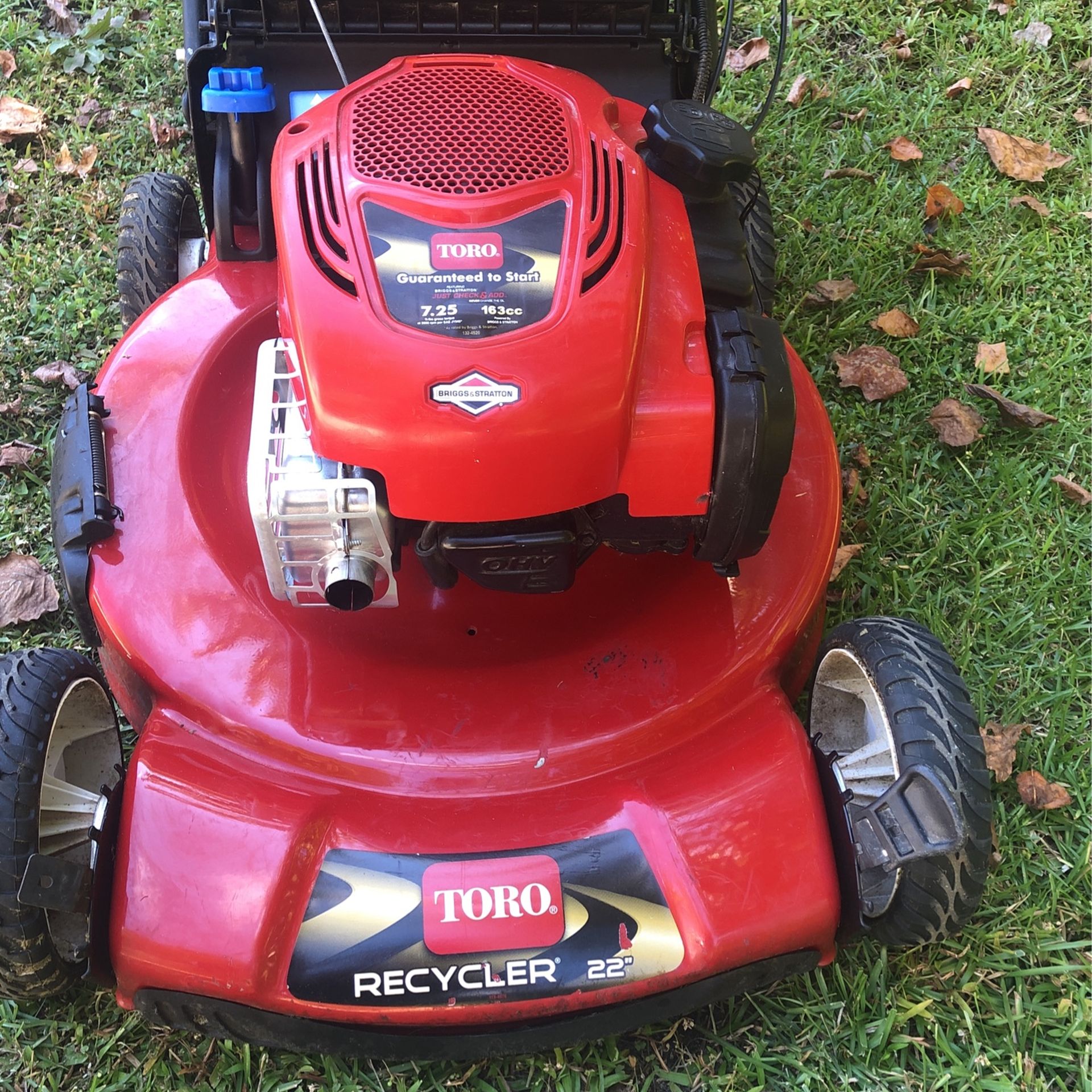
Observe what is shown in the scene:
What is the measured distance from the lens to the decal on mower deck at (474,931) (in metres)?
1.36

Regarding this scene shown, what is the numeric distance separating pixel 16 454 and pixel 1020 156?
2.57 meters

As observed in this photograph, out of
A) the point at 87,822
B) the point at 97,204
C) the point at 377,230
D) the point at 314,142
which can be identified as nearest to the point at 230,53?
the point at 314,142

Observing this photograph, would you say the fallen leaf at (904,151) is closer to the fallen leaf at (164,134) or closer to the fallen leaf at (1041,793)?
the fallen leaf at (1041,793)

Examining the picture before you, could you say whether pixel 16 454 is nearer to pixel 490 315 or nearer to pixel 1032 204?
pixel 490 315

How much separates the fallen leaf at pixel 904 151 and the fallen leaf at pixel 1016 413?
0.80 m

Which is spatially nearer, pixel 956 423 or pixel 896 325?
pixel 956 423

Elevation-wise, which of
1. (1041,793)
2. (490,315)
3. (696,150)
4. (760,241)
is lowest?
(1041,793)

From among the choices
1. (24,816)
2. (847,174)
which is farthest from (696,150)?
(847,174)

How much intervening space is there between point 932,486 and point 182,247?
1683 mm

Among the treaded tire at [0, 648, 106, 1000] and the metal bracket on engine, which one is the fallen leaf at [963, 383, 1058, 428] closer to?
the metal bracket on engine

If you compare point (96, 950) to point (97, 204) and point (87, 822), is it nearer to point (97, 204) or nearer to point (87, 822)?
point (87, 822)

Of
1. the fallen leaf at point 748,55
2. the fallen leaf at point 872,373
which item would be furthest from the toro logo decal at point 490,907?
the fallen leaf at point 748,55

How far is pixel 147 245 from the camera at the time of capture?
2221 mm

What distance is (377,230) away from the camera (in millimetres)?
1371
